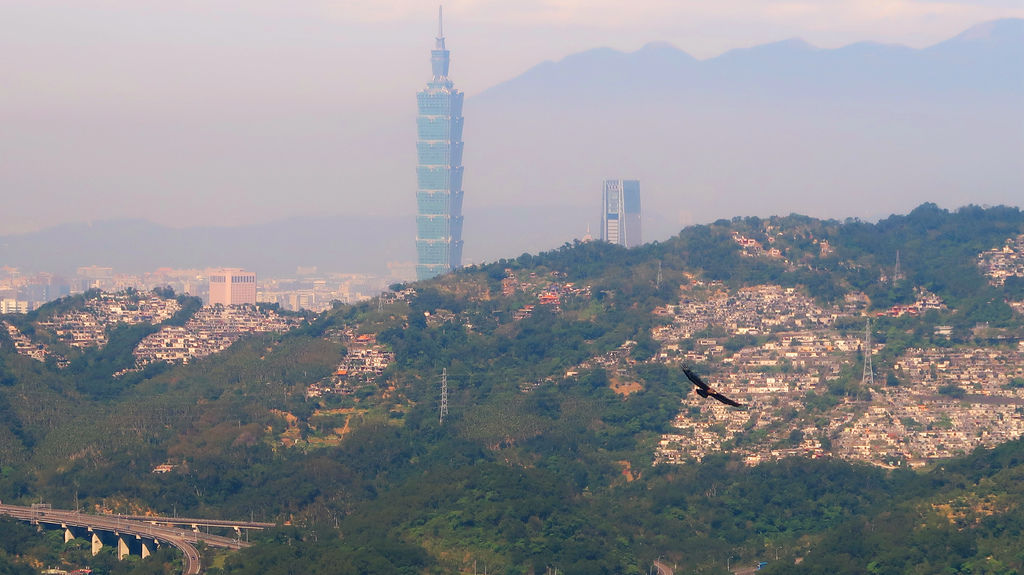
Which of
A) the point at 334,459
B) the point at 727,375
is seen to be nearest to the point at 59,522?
the point at 334,459

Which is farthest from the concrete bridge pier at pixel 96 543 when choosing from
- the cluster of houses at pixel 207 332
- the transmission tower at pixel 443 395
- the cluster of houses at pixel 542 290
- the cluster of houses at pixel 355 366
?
the cluster of houses at pixel 542 290

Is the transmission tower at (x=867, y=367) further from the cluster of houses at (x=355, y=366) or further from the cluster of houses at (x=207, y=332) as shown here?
the cluster of houses at (x=207, y=332)

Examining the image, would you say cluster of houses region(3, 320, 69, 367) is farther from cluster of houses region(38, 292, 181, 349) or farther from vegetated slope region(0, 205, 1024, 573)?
vegetated slope region(0, 205, 1024, 573)

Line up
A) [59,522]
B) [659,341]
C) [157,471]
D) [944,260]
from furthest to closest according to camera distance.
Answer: [944,260], [659,341], [157,471], [59,522]

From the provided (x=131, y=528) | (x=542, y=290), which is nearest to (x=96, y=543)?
(x=131, y=528)

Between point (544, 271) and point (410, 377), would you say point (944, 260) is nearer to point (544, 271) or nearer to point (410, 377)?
point (544, 271)

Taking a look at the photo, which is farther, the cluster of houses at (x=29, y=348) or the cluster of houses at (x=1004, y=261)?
the cluster of houses at (x=1004, y=261)
